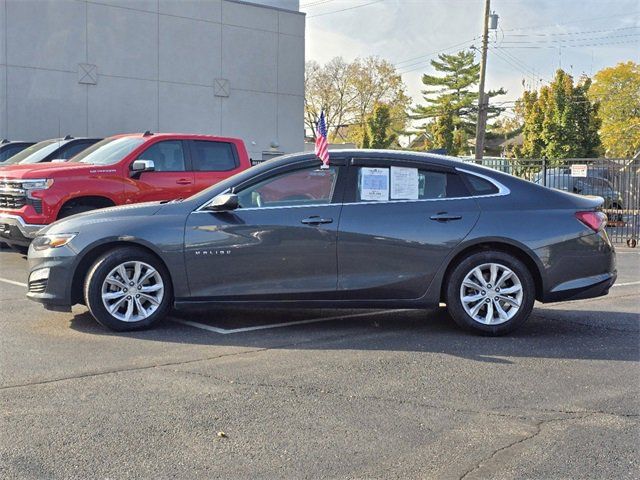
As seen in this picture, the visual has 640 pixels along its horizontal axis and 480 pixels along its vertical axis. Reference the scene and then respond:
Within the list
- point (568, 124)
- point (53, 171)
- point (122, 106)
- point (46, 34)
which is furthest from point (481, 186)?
point (568, 124)

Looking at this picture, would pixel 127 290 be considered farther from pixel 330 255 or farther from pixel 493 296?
pixel 493 296

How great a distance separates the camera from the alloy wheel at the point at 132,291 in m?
6.04

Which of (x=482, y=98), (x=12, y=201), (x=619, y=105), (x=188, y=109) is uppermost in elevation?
(x=619, y=105)

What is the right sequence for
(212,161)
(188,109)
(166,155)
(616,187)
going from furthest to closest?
1. (188,109)
2. (616,187)
3. (212,161)
4. (166,155)

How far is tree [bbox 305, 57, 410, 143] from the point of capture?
63.8 m

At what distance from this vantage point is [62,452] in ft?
11.7

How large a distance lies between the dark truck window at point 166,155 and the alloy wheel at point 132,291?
4.25 meters

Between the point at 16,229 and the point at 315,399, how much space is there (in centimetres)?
637

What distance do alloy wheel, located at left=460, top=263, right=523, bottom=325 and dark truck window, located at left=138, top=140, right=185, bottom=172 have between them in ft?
18.4

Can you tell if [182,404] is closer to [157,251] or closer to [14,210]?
[157,251]

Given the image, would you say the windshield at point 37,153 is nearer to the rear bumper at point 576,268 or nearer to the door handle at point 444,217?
the door handle at point 444,217

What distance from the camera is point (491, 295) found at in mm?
6074

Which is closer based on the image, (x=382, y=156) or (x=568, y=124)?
(x=382, y=156)

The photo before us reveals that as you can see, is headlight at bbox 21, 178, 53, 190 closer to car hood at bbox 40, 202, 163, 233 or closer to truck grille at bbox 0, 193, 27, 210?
truck grille at bbox 0, 193, 27, 210
